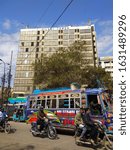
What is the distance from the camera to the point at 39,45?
248ft

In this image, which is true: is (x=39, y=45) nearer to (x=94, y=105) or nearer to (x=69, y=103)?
(x=69, y=103)

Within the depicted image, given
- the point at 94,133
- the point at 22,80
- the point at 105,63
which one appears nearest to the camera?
the point at 94,133

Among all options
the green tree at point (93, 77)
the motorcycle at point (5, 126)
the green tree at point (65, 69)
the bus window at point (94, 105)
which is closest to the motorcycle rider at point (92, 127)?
the bus window at point (94, 105)

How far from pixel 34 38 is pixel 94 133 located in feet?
228

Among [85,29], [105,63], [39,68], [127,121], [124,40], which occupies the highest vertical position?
[85,29]

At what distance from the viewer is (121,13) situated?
7.32 feet

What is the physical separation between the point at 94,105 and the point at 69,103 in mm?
1786

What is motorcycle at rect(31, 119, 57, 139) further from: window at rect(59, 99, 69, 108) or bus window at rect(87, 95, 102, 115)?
bus window at rect(87, 95, 102, 115)

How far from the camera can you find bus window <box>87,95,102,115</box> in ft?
35.9

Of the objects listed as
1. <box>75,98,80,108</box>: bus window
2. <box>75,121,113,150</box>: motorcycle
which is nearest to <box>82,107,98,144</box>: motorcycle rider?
<box>75,121,113,150</box>: motorcycle

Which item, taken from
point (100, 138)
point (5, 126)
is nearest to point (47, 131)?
point (100, 138)

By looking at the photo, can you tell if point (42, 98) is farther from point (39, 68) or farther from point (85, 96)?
point (39, 68)

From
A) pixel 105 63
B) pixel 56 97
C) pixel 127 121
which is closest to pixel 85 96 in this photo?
pixel 56 97

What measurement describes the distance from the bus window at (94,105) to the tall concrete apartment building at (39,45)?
5782cm
